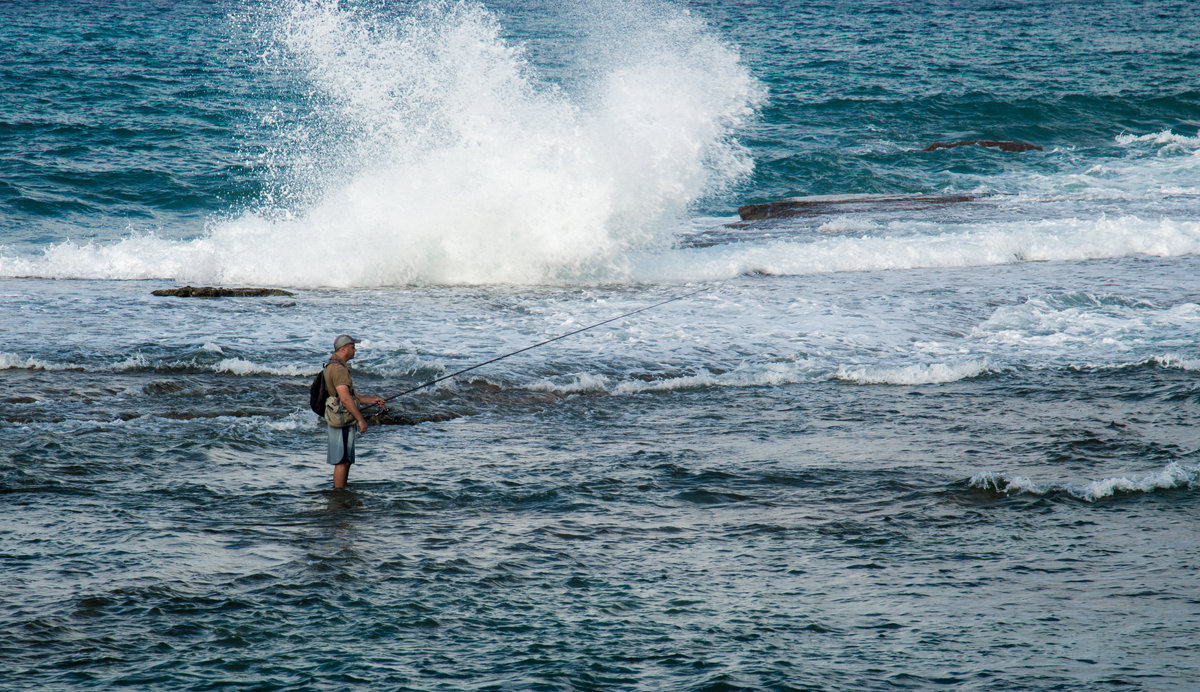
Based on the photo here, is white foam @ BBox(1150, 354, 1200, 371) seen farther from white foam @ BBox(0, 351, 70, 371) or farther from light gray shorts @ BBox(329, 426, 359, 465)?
white foam @ BBox(0, 351, 70, 371)

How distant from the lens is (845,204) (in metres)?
17.5

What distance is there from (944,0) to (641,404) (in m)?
52.9

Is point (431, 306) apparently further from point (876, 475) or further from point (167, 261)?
point (876, 475)

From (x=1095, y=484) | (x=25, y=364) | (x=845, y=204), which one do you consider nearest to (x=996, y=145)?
(x=845, y=204)

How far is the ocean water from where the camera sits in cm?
443

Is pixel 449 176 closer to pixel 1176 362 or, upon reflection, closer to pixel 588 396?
pixel 588 396

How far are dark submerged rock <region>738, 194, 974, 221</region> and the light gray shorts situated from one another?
1148 centimetres

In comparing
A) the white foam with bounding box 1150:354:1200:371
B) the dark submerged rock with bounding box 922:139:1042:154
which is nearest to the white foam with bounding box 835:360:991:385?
the white foam with bounding box 1150:354:1200:371

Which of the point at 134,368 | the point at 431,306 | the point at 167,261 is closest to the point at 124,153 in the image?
the point at 167,261

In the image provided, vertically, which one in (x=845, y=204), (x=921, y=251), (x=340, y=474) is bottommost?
(x=340, y=474)

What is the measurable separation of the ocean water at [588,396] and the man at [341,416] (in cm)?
20

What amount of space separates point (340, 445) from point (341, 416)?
0.18m

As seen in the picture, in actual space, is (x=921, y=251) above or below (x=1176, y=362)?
above

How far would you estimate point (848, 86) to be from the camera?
2833cm
